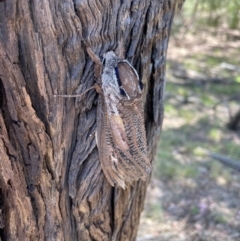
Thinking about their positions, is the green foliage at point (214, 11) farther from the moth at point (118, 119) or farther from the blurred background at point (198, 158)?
the moth at point (118, 119)

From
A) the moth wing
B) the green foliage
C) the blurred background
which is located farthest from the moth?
the blurred background

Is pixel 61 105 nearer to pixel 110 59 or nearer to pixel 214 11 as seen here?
pixel 110 59

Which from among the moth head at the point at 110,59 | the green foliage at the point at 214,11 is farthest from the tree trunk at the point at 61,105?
the green foliage at the point at 214,11

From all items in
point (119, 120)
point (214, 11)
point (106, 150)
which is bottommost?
point (106, 150)

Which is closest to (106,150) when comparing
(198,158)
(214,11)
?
(198,158)

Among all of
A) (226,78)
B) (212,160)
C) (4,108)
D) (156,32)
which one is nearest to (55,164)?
(4,108)
